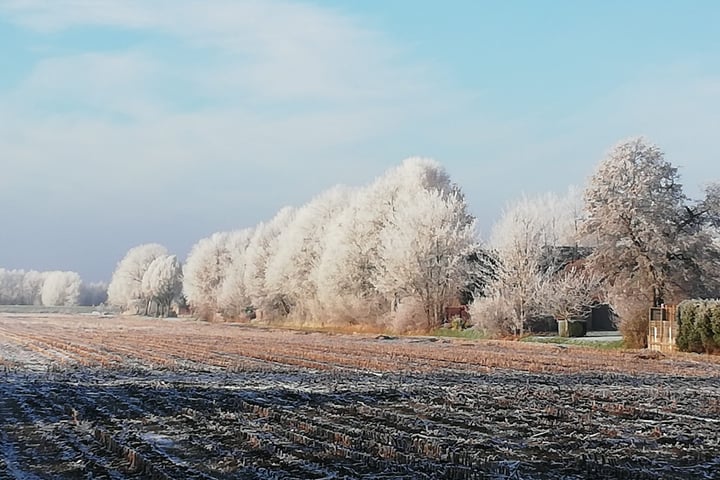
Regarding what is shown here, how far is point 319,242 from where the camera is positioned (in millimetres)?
80688

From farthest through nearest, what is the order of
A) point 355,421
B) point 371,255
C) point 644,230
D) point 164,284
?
1. point 164,284
2. point 371,255
3. point 644,230
4. point 355,421

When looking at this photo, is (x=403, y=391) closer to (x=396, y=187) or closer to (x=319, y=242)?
(x=396, y=187)

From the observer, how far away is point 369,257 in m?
69.4

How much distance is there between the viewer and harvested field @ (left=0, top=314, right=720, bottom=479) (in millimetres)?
10188

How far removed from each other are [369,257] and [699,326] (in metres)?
36.9

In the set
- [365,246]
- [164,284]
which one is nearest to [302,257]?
[365,246]

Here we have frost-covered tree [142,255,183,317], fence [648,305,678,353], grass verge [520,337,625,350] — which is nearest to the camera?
fence [648,305,678,353]

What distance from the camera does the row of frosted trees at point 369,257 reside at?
201 ft

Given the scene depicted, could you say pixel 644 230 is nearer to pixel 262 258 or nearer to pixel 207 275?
pixel 262 258

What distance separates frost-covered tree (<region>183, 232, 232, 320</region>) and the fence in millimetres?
76118

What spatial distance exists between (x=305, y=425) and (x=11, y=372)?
44.7 feet

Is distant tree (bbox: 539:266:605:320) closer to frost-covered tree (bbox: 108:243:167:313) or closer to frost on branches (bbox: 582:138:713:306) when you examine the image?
frost on branches (bbox: 582:138:713:306)

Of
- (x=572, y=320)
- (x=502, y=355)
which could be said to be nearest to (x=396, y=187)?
(x=572, y=320)

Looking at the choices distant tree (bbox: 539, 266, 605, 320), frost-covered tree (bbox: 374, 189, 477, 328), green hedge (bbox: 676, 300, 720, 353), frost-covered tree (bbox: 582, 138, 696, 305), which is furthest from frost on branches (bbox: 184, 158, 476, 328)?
green hedge (bbox: 676, 300, 720, 353)
